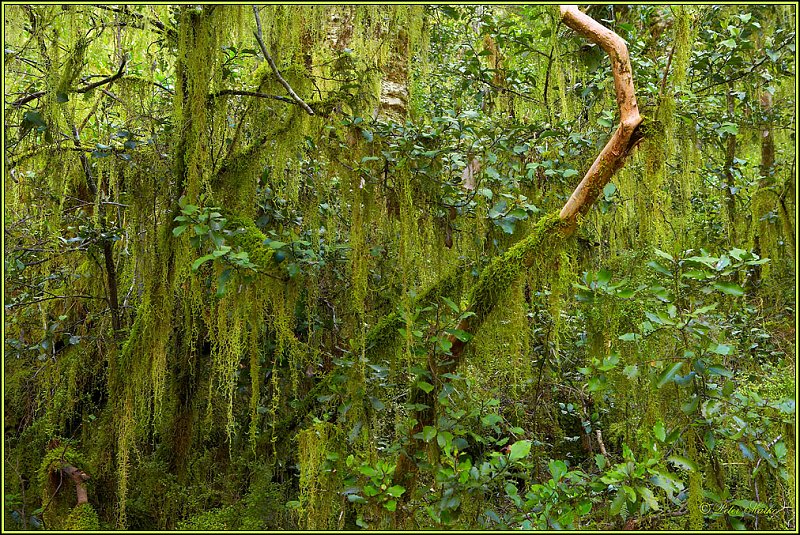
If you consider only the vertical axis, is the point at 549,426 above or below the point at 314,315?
below

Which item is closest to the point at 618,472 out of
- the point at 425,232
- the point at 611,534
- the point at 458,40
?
the point at 611,534

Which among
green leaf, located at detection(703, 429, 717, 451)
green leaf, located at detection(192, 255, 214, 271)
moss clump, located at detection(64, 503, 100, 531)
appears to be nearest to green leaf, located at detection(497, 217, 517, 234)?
green leaf, located at detection(703, 429, 717, 451)

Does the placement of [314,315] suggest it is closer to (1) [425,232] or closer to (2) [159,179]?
(1) [425,232]

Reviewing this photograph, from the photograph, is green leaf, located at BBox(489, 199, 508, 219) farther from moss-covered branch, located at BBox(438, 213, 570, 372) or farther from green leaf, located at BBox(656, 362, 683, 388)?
green leaf, located at BBox(656, 362, 683, 388)

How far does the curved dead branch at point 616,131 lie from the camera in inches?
94.2

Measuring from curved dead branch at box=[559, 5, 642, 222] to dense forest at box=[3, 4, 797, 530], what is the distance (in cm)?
1

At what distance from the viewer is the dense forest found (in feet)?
7.88

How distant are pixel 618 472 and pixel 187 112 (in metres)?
2.41

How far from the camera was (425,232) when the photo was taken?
2.87m

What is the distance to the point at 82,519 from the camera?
2.92 metres

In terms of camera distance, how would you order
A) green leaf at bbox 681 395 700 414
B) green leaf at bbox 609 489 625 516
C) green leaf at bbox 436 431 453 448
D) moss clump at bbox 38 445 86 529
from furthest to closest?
moss clump at bbox 38 445 86 529, green leaf at bbox 436 431 453 448, green leaf at bbox 681 395 700 414, green leaf at bbox 609 489 625 516

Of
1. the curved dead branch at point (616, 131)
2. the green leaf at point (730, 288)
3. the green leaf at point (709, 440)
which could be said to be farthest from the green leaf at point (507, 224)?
the green leaf at point (709, 440)

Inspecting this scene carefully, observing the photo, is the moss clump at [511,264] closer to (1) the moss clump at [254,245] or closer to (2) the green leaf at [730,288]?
(2) the green leaf at [730,288]

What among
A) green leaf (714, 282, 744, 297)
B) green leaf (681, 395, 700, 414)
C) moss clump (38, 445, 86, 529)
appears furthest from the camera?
moss clump (38, 445, 86, 529)
